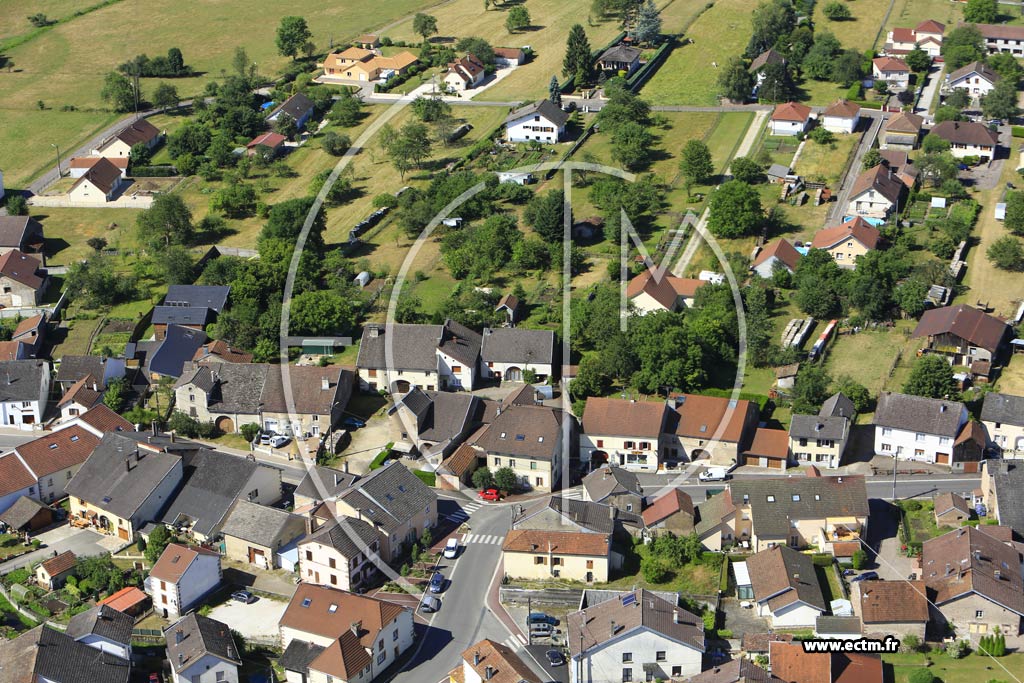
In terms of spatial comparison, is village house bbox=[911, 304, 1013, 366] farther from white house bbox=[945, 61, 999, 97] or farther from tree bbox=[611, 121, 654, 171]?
white house bbox=[945, 61, 999, 97]

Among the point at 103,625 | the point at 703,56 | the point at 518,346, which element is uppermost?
the point at 103,625

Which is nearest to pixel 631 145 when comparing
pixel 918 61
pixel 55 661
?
pixel 918 61

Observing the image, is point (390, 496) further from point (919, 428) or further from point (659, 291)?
point (919, 428)

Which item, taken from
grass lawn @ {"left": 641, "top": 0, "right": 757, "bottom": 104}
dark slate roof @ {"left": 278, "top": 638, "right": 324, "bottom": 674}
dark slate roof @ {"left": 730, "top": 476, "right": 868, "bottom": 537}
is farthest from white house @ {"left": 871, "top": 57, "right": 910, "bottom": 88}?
dark slate roof @ {"left": 278, "top": 638, "right": 324, "bottom": 674}

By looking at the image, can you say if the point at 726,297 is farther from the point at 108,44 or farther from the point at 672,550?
the point at 108,44

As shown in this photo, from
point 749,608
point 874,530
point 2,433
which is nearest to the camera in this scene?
point 749,608

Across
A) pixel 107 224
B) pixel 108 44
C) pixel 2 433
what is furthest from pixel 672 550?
pixel 108 44

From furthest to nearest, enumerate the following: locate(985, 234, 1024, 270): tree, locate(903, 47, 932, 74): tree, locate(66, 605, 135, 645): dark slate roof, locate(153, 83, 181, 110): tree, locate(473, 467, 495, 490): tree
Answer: locate(153, 83, 181, 110): tree < locate(903, 47, 932, 74): tree < locate(985, 234, 1024, 270): tree < locate(473, 467, 495, 490): tree < locate(66, 605, 135, 645): dark slate roof
